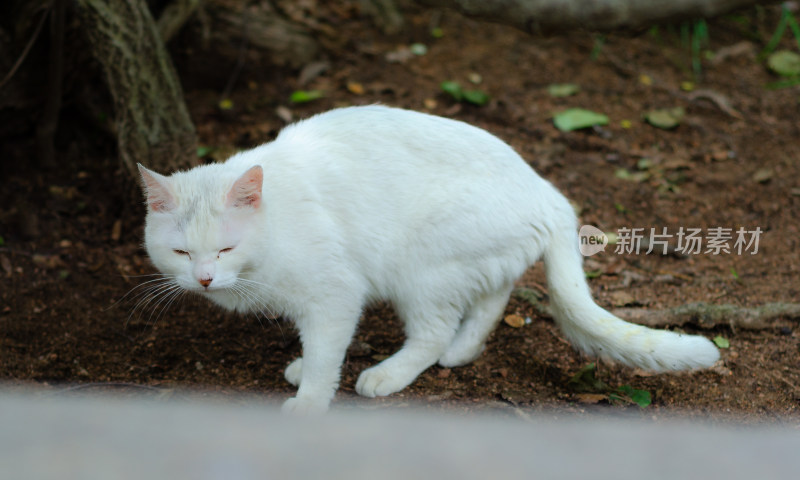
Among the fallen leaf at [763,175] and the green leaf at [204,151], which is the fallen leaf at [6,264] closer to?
the green leaf at [204,151]

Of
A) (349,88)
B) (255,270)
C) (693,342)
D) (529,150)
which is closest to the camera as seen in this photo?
(693,342)

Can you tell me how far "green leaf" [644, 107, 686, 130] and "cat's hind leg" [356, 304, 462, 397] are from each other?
2.95 m

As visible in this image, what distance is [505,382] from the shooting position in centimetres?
315

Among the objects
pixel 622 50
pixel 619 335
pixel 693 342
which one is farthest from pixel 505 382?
pixel 622 50

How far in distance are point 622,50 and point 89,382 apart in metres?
4.95

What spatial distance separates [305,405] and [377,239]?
73cm

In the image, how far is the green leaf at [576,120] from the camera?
17.0ft

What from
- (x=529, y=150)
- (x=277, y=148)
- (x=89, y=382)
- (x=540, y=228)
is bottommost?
(x=89, y=382)

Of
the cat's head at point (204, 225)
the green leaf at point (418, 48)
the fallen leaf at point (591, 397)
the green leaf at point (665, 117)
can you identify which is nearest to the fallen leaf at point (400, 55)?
the green leaf at point (418, 48)

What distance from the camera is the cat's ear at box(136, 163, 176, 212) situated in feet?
8.96

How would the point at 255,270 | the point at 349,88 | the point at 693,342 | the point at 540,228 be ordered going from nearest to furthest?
1. the point at 693,342
2. the point at 255,270
3. the point at 540,228
4. the point at 349,88

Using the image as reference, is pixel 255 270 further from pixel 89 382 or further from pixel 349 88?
pixel 349 88

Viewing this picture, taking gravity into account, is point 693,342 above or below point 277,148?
below

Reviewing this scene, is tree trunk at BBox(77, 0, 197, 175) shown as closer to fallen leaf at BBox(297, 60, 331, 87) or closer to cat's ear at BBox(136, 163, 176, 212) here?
cat's ear at BBox(136, 163, 176, 212)
